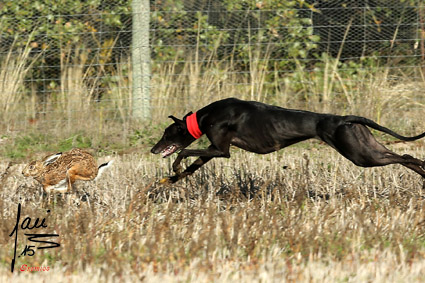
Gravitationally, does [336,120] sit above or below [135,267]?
above

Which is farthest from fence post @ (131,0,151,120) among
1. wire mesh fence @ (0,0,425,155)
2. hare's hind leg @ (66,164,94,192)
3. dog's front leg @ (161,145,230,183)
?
hare's hind leg @ (66,164,94,192)

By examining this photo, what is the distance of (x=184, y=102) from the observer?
Result: 33.8 feet

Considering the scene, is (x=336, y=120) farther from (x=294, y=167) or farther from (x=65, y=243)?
(x=65, y=243)

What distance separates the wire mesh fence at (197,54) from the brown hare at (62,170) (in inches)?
150

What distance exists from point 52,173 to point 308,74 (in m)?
5.98

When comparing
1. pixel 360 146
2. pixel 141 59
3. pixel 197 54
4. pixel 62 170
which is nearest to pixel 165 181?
pixel 62 170

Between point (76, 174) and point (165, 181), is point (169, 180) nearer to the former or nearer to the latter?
point (165, 181)

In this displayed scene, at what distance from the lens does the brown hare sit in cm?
611

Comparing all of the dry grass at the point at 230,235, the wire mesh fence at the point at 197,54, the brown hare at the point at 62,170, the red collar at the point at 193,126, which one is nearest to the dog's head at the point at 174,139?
the red collar at the point at 193,126

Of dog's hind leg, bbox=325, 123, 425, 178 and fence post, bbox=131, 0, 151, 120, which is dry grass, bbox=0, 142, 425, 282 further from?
fence post, bbox=131, 0, 151, 120

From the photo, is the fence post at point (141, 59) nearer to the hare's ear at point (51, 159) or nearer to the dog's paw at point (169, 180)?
the dog's paw at point (169, 180)

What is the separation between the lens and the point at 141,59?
32.7ft

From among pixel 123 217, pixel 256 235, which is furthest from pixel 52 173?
pixel 256 235

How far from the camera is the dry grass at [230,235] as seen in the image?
424cm
